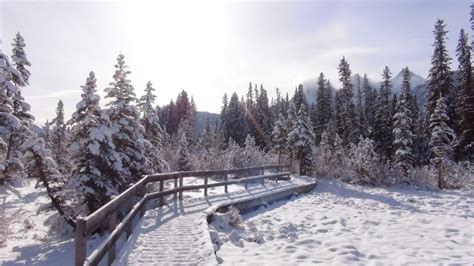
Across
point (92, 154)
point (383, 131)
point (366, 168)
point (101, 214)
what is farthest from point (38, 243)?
point (383, 131)

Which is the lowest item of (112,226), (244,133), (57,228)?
(57,228)

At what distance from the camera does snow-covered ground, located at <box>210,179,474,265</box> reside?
8.15m

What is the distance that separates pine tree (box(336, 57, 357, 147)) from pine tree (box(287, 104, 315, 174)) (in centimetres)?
1952

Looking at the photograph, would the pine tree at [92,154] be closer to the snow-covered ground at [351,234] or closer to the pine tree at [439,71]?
the snow-covered ground at [351,234]

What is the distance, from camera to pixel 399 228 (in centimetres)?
1112

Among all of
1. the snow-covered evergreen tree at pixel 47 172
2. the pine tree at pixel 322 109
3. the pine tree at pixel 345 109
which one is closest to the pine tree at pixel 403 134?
the pine tree at pixel 345 109

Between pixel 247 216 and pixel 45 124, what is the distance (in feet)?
190

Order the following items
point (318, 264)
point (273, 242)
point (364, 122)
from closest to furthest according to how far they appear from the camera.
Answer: point (318, 264) → point (273, 242) → point (364, 122)

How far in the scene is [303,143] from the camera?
31875 mm

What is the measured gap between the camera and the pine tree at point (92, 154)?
47.6 feet

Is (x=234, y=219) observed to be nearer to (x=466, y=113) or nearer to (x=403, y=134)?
(x=403, y=134)

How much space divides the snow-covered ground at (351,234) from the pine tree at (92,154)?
574 centimetres

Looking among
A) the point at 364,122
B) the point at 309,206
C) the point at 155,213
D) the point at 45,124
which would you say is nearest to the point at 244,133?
the point at 364,122

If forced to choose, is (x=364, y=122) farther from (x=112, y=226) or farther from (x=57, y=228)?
(x=112, y=226)
